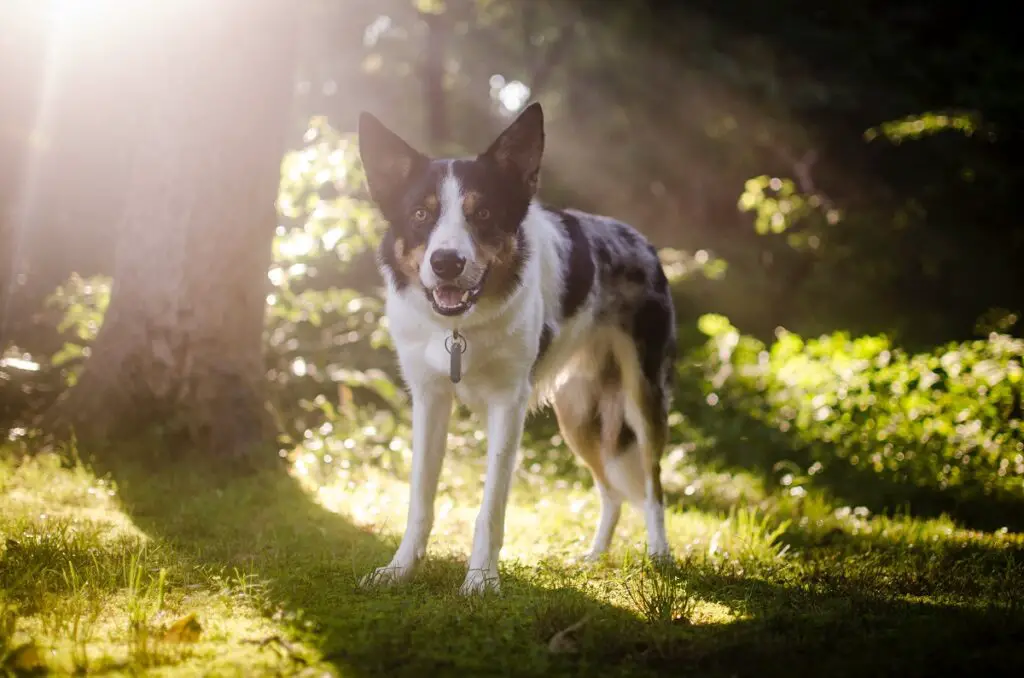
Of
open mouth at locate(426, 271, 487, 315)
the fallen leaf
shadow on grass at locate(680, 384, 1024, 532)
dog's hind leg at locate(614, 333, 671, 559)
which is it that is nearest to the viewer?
the fallen leaf

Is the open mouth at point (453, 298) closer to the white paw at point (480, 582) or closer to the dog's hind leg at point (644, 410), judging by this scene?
the white paw at point (480, 582)

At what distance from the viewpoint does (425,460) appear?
14.2 ft

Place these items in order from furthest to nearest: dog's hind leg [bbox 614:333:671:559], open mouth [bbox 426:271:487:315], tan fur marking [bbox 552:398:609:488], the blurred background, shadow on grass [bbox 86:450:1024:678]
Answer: the blurred background < tan fur marking [bbox 552:398:609:488] < dog's hind leg [bbox 614:333:671:559] < open mouth [bbox 426:271:487:315] < shadow on grass [bbox 86:450:1024:678]

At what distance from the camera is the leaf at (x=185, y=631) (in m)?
2.87

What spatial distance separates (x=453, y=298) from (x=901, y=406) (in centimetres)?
487

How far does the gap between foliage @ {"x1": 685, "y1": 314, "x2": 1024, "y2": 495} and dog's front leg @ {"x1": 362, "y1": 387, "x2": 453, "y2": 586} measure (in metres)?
4.10

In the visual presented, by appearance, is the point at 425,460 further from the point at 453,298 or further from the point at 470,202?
the point at 470,202

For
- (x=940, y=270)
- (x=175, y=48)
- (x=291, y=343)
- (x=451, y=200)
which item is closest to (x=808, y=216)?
(x=940, y=270)

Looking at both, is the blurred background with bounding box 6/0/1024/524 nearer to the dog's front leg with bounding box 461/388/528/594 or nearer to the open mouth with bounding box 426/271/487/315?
the dog's front leg with bounding box 461/388/528/594

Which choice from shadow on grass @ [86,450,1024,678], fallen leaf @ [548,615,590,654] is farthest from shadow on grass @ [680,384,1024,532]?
fallen leaf @ [548,615,590,654]

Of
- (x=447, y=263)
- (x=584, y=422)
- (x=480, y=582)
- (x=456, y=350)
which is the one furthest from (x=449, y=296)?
(x=584, y=422)

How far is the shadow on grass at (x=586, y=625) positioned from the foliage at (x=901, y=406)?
2713 mm

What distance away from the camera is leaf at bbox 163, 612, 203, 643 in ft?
9.40

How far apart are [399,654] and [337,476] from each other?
3.88 m
